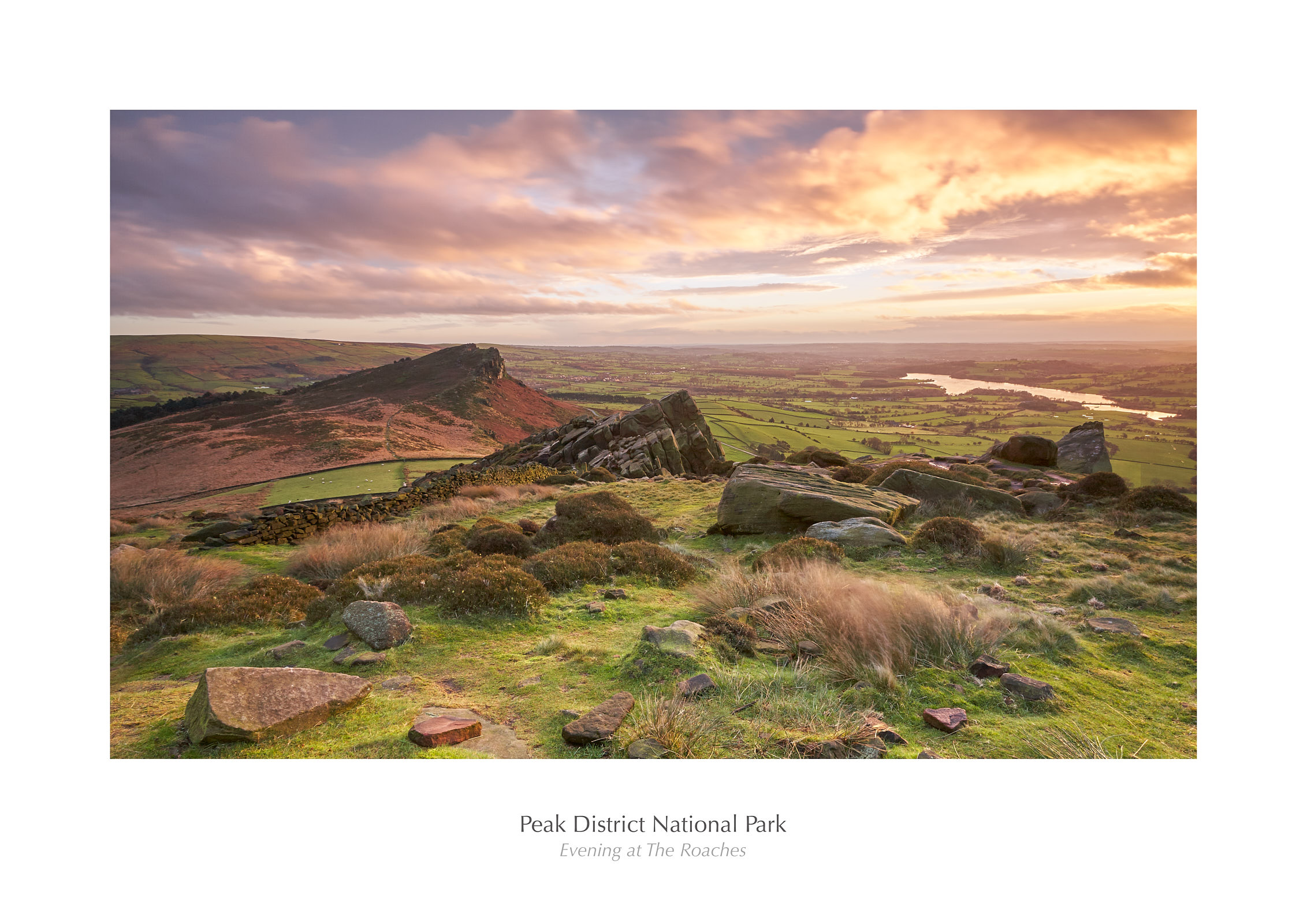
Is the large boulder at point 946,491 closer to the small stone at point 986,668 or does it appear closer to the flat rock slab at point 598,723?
the small stone at point 986,668

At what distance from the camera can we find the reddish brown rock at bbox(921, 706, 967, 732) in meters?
3.79

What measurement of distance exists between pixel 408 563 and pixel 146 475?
1376 cm

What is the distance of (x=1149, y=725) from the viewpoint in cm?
416

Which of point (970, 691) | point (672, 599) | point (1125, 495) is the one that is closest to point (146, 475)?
point (672, 599)

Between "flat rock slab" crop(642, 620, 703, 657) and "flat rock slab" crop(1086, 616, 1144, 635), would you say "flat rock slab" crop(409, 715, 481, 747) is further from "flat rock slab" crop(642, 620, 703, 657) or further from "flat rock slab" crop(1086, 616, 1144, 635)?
"flat rock slab" crop(1086, 616, 1144, 635)

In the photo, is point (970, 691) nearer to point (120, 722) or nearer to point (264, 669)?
point (264, 669)

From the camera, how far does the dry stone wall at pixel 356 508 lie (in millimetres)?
11492

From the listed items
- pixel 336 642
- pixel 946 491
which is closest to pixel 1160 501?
pixel 946 491

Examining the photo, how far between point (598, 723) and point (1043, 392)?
38.9 feet

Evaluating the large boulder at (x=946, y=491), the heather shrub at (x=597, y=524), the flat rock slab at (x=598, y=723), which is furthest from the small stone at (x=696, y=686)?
the large boulder at (x=946, y=491)

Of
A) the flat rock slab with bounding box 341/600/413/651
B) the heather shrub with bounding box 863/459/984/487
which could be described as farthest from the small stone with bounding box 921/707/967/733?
the heather shrub with bounding box 863/459/984/487

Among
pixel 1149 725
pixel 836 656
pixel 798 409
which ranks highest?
pixel 798 409

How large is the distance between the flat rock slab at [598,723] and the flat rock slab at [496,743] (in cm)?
32

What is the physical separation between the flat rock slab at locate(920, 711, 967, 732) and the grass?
0.06 metres
